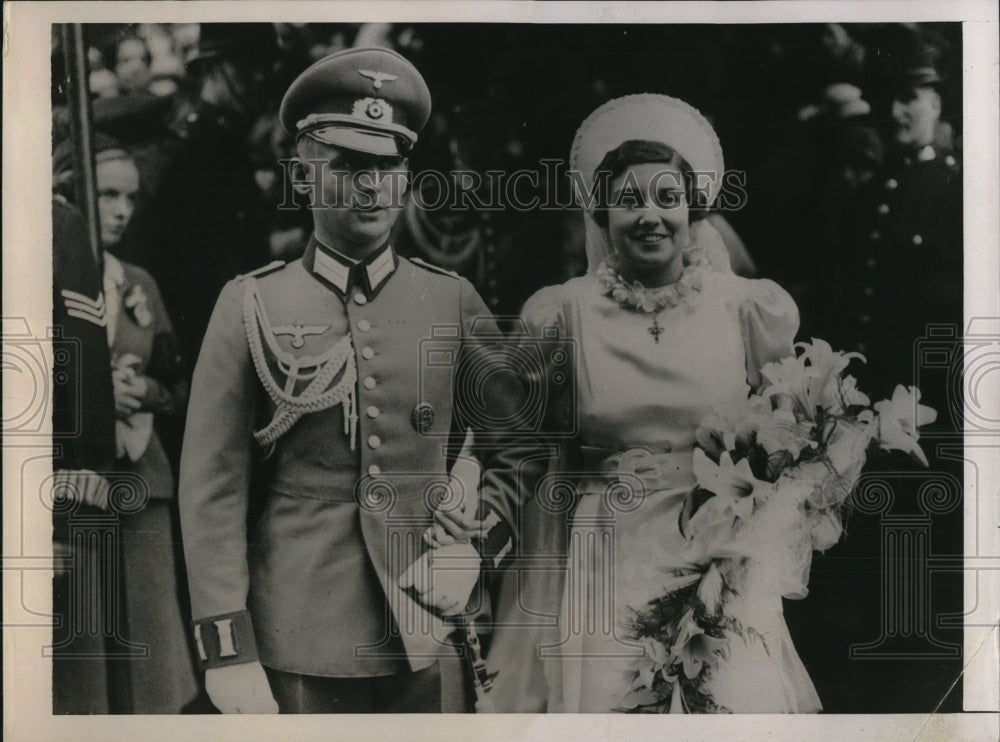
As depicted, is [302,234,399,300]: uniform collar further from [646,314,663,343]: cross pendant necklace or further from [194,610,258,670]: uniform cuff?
[194,610,258,670]: uniform cuff

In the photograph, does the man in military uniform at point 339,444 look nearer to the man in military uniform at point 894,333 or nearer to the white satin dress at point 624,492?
the white satin dress at point 624,492

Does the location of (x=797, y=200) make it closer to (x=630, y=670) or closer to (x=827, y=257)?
(x=827, y=257)

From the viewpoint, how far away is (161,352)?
9.37 feet

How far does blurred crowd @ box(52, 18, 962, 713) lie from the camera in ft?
9.36

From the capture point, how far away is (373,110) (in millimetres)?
2828

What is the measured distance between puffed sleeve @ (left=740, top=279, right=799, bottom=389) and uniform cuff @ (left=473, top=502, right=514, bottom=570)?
92 centimetres

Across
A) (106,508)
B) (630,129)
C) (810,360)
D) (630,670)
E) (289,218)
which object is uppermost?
(630,129)

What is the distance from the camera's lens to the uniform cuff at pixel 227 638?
283 cm

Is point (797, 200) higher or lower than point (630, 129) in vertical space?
lower

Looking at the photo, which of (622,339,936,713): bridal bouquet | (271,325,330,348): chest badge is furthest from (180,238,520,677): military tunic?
(622,339,936,713): bridal bouquet

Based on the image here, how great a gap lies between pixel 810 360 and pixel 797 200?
499 millimetres

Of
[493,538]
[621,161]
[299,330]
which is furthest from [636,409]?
[299,330]

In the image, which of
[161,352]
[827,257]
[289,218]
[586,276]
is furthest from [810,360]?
[161,352]

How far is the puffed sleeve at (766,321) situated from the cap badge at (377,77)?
1.27 m
